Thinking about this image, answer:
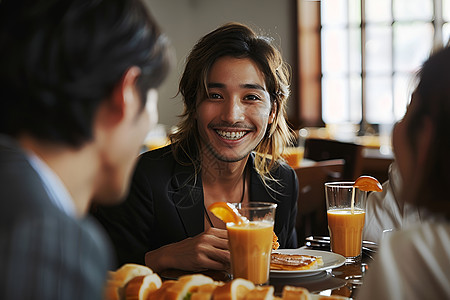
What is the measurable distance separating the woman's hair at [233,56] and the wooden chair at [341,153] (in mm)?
856

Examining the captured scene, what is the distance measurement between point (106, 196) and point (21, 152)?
18cm

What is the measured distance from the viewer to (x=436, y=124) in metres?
0.91

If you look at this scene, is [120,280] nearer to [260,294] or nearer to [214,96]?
[260,294]

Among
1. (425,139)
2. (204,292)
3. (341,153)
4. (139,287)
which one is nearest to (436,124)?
(425,139)

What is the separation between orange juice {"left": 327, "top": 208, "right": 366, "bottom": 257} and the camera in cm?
165

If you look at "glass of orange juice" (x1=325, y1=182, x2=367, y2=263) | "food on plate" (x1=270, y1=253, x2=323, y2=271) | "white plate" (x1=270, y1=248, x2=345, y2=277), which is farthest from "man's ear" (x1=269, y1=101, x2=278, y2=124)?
"food on plate" (x1=270, y1=253, x2=323, y2=271)

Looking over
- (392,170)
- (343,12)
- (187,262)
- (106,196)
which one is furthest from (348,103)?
(106,196)

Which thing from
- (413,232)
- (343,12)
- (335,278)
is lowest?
(335,278)

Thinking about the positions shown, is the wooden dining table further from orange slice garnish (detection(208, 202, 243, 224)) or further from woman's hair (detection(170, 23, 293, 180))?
woman's hair (detection(170, 23, 293, 180))

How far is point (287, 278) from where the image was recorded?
142cm

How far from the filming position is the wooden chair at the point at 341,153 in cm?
320

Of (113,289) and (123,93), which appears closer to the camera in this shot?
(123,93)

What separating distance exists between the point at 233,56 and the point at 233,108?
20cm

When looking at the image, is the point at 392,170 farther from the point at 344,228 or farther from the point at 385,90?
the point at 385,90
